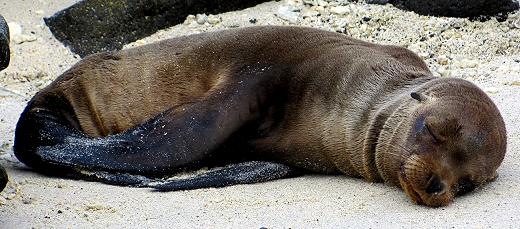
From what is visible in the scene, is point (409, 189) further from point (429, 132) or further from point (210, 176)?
point (210, 176)

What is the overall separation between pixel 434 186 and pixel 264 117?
4.91ft

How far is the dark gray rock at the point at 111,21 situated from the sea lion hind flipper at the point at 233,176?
347cm

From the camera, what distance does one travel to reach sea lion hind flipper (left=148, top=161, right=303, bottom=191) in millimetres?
4688

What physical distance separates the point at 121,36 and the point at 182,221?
4633mm

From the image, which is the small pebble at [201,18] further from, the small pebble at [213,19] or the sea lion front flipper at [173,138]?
the sea lion front flipper at [173,138]

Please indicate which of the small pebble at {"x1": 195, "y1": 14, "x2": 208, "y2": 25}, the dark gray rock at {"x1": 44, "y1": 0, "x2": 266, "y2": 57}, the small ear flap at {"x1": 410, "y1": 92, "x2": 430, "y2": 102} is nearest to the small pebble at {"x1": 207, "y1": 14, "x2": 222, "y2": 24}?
the small pebble at {"x1": 195, "y1": 14, "x2": 208, "y2": 25}

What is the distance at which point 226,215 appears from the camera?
4062 millimetres

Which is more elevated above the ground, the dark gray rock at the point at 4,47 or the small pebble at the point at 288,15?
the dark gray rock at the point at 4,47

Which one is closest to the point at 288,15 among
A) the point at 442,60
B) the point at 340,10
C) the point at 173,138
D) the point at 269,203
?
the point at 340,10

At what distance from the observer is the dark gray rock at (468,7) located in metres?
8.04

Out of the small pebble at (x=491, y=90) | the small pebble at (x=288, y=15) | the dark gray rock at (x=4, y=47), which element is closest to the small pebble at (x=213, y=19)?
the small pebble at (x=288, y=15)

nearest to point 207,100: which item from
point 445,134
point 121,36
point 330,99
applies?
point 330,99

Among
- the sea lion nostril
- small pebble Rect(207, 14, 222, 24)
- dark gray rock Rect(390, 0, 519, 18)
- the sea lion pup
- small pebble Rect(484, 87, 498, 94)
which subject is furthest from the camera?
small pebble Rect(207, 14, 222, 24)

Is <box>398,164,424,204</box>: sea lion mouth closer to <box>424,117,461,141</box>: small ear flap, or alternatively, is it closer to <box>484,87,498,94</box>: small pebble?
<box>424,117,461,141</box>: small ear flap
